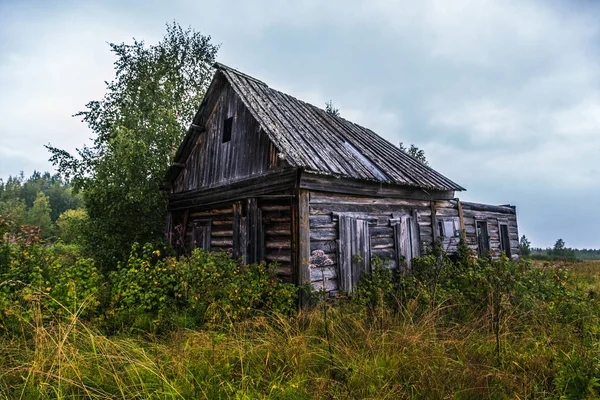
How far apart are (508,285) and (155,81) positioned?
14932 mm

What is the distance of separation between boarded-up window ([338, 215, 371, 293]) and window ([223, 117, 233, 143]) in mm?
4025

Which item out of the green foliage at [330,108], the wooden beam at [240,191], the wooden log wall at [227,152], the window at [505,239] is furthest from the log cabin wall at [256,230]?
the green foliage at [330,108]

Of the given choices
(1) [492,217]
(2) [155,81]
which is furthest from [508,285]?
(2) [155,81]

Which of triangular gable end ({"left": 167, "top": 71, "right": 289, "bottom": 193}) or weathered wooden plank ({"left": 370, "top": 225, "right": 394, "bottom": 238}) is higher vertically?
triangular gable end ({"left": 167, "top": 71, "right": 289, "bottom": 193})

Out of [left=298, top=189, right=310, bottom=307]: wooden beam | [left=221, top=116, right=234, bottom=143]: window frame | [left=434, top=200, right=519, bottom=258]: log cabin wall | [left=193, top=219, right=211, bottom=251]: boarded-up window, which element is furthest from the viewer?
[left=434, top=200, right=519, bottom=258]: log cabin wall

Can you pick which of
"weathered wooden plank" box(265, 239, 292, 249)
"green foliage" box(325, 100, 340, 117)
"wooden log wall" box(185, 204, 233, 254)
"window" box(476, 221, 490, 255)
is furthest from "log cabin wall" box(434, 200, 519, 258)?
"green foliage" box(325, 100, 340, 117)

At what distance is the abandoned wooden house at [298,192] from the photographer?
272 inches

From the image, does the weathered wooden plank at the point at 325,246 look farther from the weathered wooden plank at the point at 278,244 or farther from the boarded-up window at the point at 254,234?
the boarded-up window at the point at 254,234

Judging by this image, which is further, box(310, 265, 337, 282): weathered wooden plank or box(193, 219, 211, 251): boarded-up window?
box(193, 219, 211, 251): boarded-up window

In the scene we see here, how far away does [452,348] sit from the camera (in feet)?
12.1

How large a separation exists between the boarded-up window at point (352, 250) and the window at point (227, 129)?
13.2 feet

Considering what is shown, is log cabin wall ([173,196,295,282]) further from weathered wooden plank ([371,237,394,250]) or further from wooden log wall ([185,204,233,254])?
weathered wooden plank ([371,237,394,250])

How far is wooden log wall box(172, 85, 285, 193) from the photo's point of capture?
7.80 meters

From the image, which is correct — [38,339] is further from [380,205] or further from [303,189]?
[380,205]
